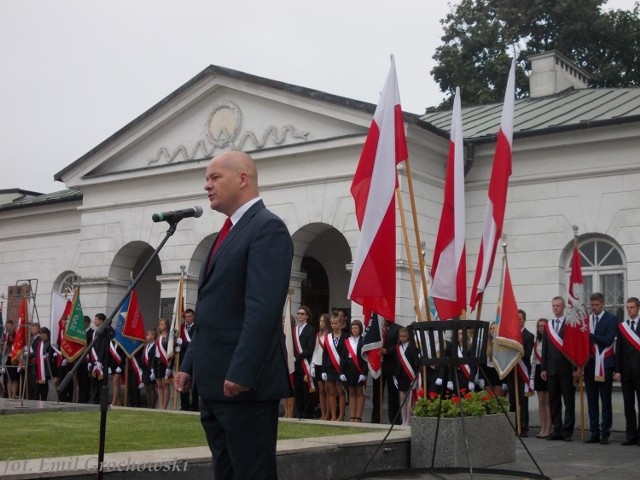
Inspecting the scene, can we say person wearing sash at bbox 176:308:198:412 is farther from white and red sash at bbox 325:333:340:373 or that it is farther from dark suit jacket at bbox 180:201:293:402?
dark suit jacket at bbox 180:201:293:402

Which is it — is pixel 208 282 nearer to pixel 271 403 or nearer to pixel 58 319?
pixel 271 403

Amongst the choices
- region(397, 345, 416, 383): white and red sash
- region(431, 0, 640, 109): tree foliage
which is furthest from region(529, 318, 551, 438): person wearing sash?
region(431, 0, 640, 109): tree foliage

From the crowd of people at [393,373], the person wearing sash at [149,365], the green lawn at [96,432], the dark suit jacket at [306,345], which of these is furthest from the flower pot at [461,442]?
the person wearing sash at [149,365]

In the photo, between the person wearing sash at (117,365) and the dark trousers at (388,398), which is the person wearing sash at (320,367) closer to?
the dark trousers at (388,398)

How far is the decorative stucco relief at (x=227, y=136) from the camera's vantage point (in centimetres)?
2116

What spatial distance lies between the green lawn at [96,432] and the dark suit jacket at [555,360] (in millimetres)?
4065

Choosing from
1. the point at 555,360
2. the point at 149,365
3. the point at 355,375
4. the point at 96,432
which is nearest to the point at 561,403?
the point at 555,360

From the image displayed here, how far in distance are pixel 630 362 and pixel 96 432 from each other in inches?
295

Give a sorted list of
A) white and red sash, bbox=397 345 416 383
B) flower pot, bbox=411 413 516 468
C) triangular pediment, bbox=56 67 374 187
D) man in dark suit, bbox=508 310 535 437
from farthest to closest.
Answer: triangular pediment, bbox=56 67 374 187 < white and red sash, bbox=397 345 416 383 < man in dark suit, bbox=508 310 535 437 < flower pot, bbox=411 413 516 468

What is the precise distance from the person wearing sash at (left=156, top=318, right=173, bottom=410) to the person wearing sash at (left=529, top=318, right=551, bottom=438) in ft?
24.3

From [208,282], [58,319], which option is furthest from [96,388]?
[208,282]

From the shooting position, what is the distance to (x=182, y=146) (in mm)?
22688

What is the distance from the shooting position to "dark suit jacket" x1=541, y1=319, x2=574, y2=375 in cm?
1425

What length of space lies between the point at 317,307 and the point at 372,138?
1508 cm
